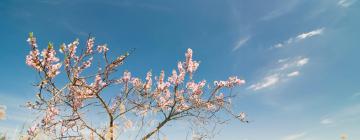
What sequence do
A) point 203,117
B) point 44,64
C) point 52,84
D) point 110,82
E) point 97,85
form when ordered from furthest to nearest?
point 203,117, point 97,85, point 110,82, point 52,84, point 44,64

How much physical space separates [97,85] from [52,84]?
2855 millimetres

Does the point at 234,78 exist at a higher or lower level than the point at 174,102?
higher

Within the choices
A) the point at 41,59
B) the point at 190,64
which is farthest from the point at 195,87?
the point at 41,59

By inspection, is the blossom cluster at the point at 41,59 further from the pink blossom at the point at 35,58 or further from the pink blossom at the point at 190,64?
the pink blossom at the point at 190,64

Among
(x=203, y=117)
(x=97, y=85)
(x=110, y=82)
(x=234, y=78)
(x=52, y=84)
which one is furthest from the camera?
(x=234, y=78)

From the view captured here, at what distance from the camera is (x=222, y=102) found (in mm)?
10617

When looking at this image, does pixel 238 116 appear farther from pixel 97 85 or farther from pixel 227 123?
pixel 97 85

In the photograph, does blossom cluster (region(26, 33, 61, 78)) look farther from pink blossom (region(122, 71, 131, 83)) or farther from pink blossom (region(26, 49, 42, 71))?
pink blossom (region(122, 71, 131, 83))

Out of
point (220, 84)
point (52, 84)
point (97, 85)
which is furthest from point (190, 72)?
point (52, 84)

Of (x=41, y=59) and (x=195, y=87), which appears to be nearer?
(x=41, y=59)

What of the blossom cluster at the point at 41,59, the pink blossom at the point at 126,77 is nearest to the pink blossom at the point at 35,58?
the blossom cluster at the point at 41,59

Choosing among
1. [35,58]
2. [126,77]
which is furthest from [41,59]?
[126,77]

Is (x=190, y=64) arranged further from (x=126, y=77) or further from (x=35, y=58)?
(x=35, y=58)

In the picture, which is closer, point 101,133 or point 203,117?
point 101,133
